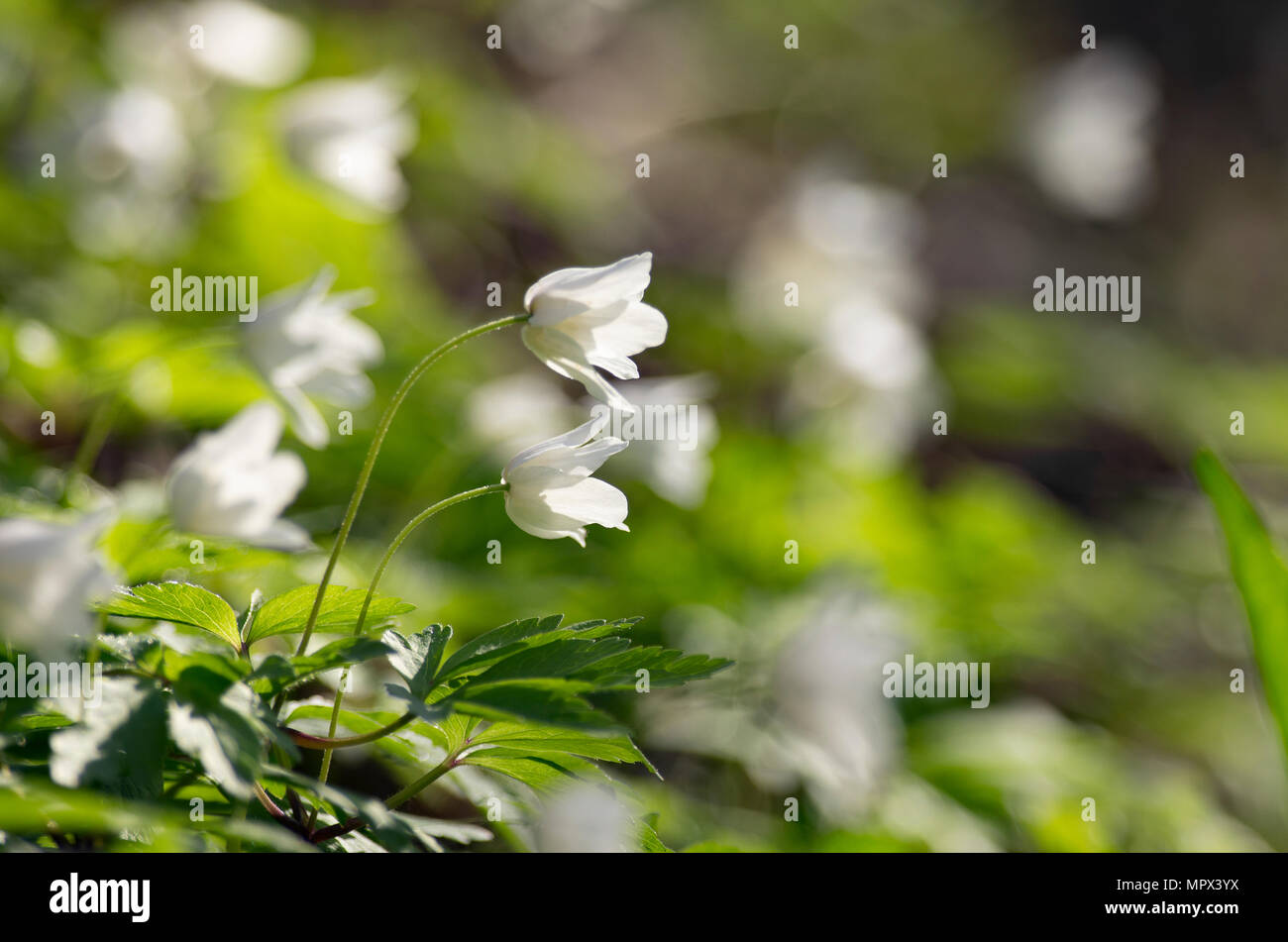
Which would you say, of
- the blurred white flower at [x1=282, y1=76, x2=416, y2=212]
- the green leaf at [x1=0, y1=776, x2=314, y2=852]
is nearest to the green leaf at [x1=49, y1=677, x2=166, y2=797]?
the green leaf at [x1=0, y1=776, x2=314, y2=852]

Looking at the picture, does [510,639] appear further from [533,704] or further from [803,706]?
[803,706]

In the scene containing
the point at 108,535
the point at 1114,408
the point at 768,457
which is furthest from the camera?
the point at 1114,408

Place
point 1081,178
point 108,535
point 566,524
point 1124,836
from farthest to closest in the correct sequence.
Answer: point 1081,178
point 1124,836
point 108,535
point 566,524

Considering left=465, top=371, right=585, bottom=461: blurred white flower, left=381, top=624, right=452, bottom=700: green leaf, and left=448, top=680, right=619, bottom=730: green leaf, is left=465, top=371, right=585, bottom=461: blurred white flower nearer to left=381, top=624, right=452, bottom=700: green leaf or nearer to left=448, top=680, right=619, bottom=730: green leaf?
left=381, top=624, right=452, bottom=700: green leaf

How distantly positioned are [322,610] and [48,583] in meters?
0.29

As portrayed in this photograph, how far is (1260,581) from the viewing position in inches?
54.8

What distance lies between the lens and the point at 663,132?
24.2 ft

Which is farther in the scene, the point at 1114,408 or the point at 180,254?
the point at 1114,408

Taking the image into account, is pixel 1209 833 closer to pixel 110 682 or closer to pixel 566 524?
pixel 566 524

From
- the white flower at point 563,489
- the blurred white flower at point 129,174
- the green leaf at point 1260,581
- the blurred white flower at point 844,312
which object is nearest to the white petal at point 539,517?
the white flower at point 563,489

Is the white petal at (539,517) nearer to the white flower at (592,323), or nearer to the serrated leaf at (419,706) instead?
the white flower at (592,323)

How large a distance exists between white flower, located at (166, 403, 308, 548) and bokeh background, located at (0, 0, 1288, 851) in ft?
0.44
